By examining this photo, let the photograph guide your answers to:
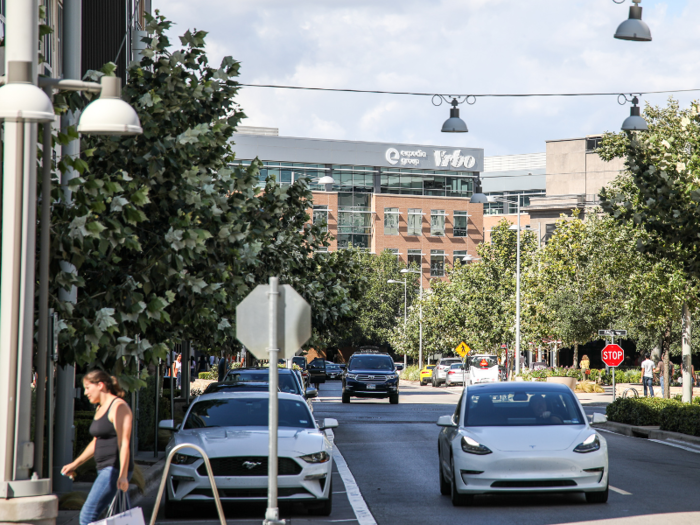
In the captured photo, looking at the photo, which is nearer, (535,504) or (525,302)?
(535,504)

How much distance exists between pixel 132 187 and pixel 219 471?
A: 325 centimetres

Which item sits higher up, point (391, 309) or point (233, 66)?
point (233, 66)

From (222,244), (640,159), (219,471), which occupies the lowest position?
(219,471)

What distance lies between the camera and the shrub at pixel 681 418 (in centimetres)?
2171

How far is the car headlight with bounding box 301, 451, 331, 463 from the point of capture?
1130cm

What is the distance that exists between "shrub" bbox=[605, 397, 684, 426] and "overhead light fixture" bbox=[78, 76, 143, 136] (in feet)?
Answer: 60.8

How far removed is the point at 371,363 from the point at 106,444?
3187 cm

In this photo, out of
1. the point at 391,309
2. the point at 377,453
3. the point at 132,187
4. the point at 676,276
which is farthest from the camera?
the point at 391,309

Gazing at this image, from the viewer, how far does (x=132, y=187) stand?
10.8 meters

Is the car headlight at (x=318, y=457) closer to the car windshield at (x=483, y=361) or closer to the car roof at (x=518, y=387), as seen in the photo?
the car roof at (x=518, y=387)

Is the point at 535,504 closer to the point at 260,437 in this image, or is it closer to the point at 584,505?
the point at 584,505

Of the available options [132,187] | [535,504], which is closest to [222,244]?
[132,187]

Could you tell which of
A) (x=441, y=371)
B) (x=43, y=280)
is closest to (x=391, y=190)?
(x=441, y=371)

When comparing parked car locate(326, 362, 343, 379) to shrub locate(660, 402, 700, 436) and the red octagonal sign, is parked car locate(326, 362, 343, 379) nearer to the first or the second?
the red octagonal sign
